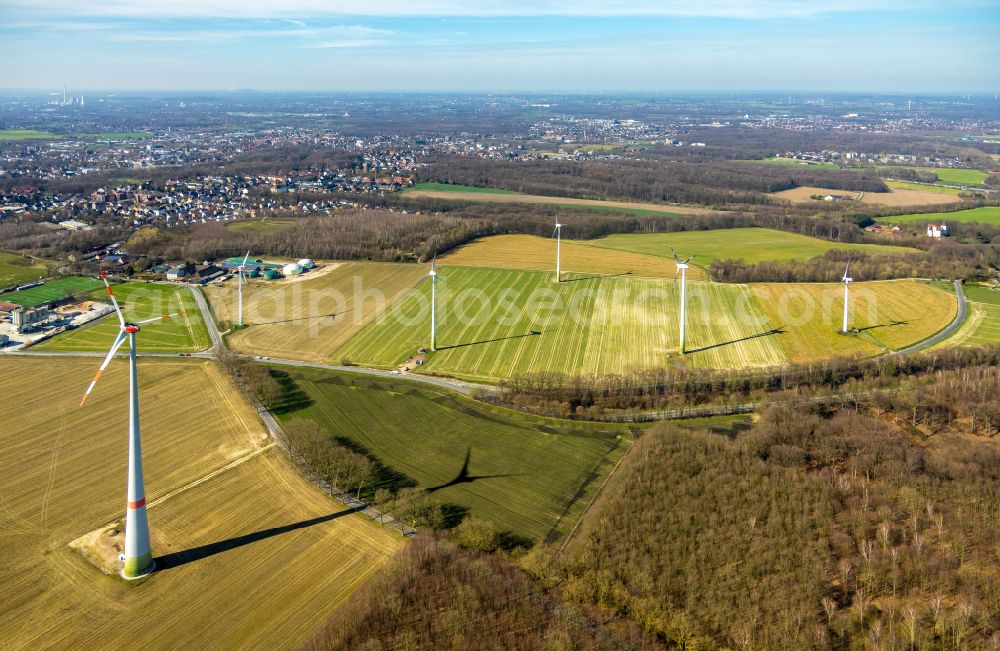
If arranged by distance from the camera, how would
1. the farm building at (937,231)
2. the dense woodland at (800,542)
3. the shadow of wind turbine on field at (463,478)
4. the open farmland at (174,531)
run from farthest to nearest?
the farm building at (937,231) < the shadow of wind turbine on field at (463,478) < the open farmland at (174,531) < the dense woodland at (800,542)

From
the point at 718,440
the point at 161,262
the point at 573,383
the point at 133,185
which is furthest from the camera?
the point at 133,185

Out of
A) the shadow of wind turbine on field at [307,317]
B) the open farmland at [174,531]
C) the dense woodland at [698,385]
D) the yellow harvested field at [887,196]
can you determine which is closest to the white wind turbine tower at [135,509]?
the open farmland at [174,531]

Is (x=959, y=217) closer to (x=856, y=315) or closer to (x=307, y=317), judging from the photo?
(x=856, y=315)

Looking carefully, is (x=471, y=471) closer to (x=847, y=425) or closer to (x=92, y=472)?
(x=92, y=472)

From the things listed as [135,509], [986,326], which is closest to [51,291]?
[135,509]

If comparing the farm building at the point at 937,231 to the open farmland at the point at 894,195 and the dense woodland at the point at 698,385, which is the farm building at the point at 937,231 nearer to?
the open farmland at the point at 894,195

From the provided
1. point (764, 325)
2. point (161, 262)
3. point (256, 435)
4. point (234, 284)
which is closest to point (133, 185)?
point (161, 262)
